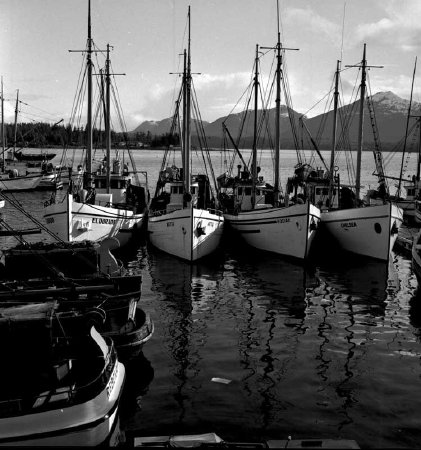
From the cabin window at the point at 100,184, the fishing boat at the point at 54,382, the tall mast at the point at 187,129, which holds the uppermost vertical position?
the tall mast at the point at 187,129

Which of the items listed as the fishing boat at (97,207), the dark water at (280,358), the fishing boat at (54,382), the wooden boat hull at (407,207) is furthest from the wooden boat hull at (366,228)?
the fishing boat at (54,382)

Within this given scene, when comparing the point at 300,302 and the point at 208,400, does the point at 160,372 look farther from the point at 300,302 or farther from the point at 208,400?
the point at 300,302

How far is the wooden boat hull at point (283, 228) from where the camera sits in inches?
1281

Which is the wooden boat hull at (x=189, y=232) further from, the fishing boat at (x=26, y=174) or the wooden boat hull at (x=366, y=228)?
the fishing boat at (x=26, y=174)

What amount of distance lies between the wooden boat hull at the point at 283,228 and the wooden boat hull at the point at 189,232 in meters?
2.19

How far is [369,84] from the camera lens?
136ft

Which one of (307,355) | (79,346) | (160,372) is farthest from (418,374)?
(79,346)

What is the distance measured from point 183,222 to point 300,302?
36.0 ft

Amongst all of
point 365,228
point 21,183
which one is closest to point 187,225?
point 365,228

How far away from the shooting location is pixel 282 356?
16953 millimetres

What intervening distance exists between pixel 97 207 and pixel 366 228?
1702cm

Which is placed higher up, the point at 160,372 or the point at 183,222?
the point at 183,222

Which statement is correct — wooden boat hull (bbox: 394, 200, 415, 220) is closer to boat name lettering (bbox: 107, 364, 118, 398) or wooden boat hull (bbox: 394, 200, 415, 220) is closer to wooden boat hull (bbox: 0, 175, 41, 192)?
boat name lettering (bbox: 107, 364, 118, 398)

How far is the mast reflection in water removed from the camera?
12.6 m
